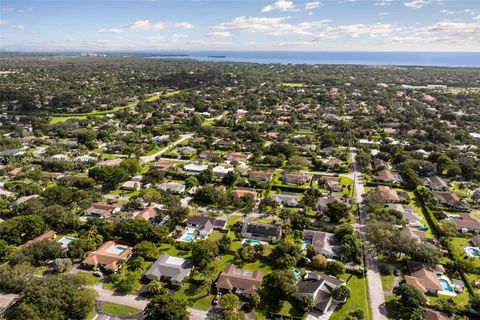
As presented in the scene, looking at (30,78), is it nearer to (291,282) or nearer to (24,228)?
(24,228)

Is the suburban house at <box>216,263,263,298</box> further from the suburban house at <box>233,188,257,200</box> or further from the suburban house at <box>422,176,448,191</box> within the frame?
the suburban house at <box>422,176,448,191</box>

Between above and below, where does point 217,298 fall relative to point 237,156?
below

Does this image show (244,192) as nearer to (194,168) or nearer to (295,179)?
(295,179)

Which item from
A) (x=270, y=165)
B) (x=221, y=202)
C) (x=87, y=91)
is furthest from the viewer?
(x=87, y=91)

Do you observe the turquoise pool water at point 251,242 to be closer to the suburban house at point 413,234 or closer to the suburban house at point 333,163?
the suburban house at point 413,234

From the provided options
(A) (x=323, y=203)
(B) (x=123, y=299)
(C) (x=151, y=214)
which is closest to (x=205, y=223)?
(C) (x=151, y=214)

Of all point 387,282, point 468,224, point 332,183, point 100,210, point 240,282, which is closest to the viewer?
point 240,282

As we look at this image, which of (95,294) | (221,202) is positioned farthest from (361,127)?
(95,294)
